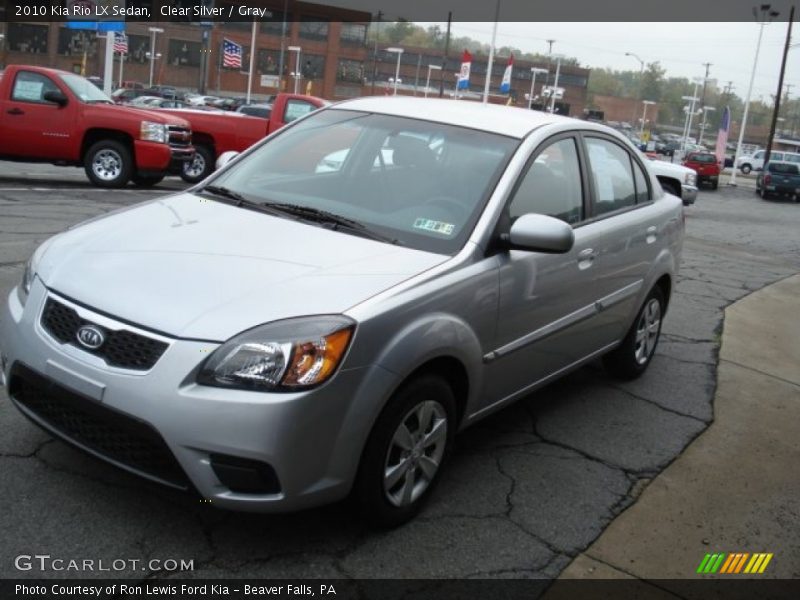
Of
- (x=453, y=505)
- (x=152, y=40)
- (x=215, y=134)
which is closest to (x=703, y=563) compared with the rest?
(x=453, y=505)

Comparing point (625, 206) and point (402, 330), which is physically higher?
point (625, 206)

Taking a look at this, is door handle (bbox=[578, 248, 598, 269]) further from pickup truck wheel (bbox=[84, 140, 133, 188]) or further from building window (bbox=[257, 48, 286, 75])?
building window (bbox=[257, 48, 286, 75])

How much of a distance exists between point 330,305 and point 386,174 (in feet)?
4.30

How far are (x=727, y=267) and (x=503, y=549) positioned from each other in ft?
32.4

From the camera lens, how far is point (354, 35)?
89.2m

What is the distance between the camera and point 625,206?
205 inches

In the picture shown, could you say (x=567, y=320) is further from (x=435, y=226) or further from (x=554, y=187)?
(x=435, y=226)

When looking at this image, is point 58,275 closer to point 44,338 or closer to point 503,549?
point 44,338

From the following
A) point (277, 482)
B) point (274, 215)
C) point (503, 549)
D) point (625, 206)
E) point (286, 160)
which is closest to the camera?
point (277, 482)

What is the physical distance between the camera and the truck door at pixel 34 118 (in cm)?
1282

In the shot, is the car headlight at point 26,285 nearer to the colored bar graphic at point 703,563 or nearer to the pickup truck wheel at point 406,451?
the pickup truck wheel at point 406,451

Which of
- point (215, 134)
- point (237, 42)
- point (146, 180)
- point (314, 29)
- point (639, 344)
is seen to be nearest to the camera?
point (639, 344)

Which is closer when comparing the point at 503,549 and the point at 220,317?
the point at 220,317
